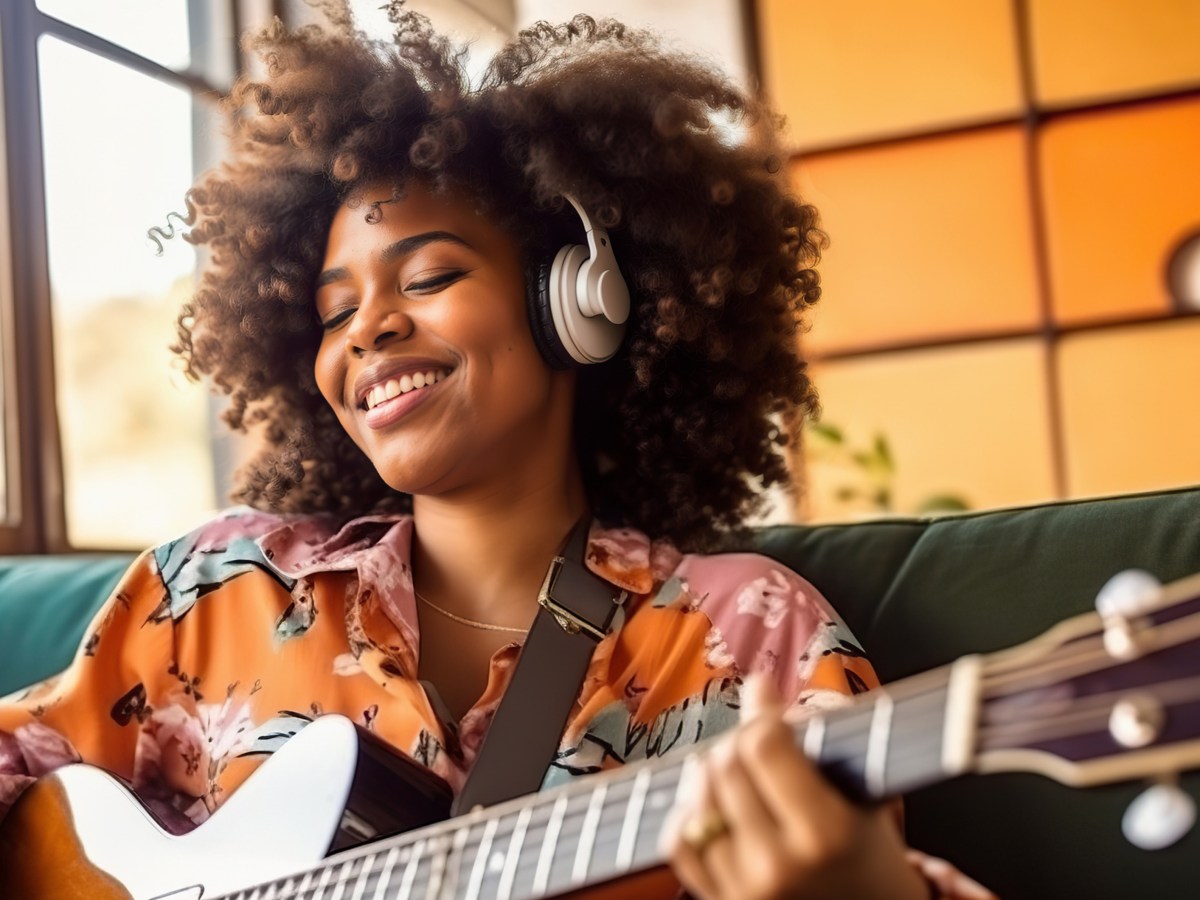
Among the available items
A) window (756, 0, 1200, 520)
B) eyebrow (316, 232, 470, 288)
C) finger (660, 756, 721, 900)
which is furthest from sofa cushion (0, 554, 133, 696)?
window (756, 0, 1200, 520)

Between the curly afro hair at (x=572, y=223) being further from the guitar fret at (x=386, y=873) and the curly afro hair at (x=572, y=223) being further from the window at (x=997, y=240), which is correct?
the window at (x=997, y=240)

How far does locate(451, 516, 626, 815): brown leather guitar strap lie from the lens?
38.6 inches

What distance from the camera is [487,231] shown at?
1.20 metres

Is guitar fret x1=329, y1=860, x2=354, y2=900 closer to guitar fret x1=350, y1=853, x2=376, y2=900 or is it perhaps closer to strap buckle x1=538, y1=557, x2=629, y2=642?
guitar fret x1=350, y1=853, x2=376, y2=900

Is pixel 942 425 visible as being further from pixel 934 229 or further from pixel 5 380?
pixel 5 380

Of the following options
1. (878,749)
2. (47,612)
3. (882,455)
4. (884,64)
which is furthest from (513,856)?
(884,64)

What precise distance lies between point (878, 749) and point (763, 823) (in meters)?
0.07

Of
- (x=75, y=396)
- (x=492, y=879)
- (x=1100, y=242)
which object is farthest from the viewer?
(x=1100, y=242)

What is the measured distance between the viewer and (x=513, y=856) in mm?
704

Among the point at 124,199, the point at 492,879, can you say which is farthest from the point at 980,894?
the point at 124,199

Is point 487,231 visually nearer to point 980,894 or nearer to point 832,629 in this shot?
point 832,629

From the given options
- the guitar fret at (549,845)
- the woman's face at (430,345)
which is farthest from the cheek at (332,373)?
the guitar fret at (549,845)

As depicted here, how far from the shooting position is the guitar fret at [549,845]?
68cm

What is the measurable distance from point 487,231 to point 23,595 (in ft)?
2.71
